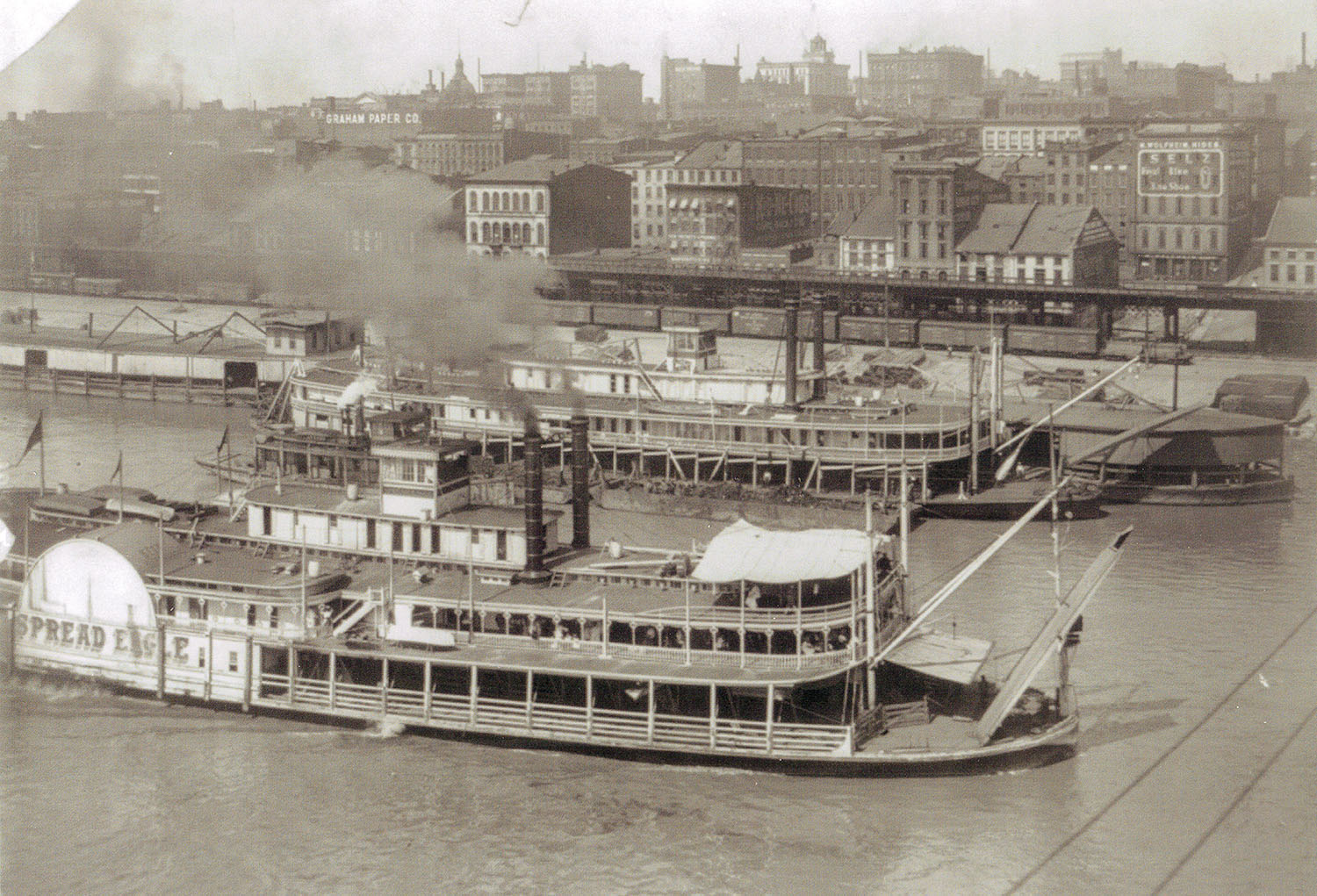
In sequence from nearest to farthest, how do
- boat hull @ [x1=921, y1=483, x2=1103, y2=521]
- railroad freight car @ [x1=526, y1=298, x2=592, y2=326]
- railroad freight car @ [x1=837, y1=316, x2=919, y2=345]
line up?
boat hull @ [x1=921, y1=483, x2=1103, y2=521] < railroad freight car @ [x1=837, y1=316, x2=919, y2=345] < railroad freight car @ [x1=526, y1=298, x2=592, y2=326]

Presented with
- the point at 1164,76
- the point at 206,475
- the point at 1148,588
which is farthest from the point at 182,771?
the point at 1164,76

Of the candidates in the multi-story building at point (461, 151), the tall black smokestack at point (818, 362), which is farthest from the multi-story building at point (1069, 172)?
the tall black smokestack at point (818, 362)

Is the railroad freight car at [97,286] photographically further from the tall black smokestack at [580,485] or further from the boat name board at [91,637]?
the tall black smokestack at [580,485]

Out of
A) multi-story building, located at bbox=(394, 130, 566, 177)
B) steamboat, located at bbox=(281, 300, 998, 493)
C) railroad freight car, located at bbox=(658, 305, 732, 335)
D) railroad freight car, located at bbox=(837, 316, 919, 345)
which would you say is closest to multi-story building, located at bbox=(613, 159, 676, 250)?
multi-story building, located at bbox=(394, 130, 566, 177)

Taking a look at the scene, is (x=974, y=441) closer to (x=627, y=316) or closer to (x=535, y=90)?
(x=627, y=316)

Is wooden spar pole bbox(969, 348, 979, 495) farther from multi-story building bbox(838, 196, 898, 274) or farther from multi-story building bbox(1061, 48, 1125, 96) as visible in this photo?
multi-story building bbox(1061, 48, 1125, 96)

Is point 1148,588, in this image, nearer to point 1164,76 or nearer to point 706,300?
point 706,300
